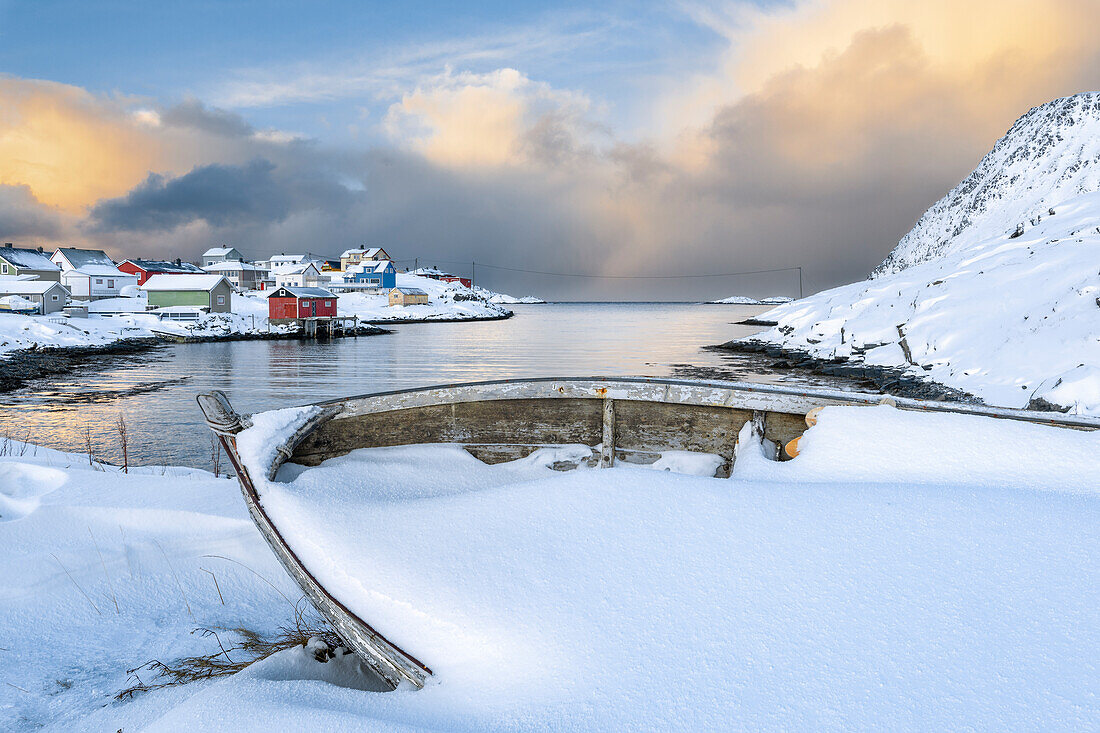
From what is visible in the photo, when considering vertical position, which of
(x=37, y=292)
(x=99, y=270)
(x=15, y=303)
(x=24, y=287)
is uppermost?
(x=99, y=270)

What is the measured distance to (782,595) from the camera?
7.98ft

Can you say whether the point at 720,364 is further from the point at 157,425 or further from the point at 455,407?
the point at 455,407

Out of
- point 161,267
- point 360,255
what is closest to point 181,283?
point 161,267

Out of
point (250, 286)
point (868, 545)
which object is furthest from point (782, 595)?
point (250, 286)

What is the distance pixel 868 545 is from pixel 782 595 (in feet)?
1.88

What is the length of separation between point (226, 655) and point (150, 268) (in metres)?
108

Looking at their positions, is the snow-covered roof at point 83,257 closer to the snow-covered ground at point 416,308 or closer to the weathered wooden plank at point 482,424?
the snow-covered ground at point 416,308

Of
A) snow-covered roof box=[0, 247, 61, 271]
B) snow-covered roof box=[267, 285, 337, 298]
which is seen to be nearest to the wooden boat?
snow-covered roof box=[267, 285, 337, 298]

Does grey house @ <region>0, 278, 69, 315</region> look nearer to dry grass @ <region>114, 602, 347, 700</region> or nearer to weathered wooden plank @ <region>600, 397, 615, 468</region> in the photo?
dry grass @ <region>114, 602, 347, 700</region>

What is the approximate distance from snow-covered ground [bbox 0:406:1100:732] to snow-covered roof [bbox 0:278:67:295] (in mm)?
61245

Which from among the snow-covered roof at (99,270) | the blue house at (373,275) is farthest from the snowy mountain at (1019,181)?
the snow-covered roof at (99,270)

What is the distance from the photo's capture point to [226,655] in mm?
4008

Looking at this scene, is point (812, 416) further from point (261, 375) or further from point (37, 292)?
point (37, 292)

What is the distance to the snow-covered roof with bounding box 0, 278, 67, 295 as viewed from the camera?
50562 mm
